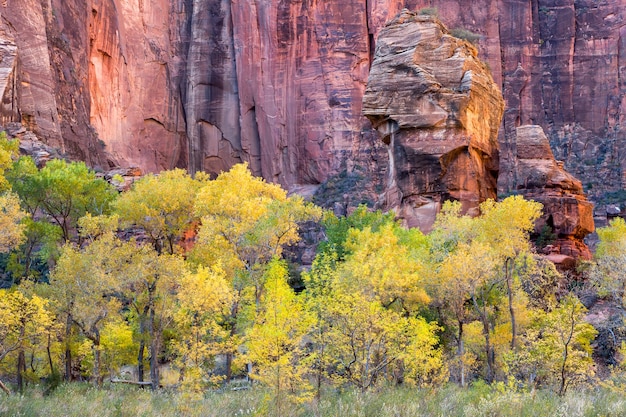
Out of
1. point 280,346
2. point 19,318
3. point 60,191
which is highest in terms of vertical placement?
point 60,191

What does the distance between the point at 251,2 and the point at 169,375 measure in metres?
Answer: 49.1

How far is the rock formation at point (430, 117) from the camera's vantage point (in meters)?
36.9

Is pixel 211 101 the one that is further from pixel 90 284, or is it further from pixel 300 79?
pixel 90 284

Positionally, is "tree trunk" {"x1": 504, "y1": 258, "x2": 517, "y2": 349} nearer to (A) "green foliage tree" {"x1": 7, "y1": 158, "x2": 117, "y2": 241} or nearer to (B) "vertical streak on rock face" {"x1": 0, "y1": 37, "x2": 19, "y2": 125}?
(A) "green foliage tree" {"x1": 7, "y1": 158, "x2": 117, "y2": 241}

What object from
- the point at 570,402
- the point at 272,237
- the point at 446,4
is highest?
the point at 446,4

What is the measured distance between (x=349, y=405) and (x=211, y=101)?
5389cm

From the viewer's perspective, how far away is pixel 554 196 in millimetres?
42688

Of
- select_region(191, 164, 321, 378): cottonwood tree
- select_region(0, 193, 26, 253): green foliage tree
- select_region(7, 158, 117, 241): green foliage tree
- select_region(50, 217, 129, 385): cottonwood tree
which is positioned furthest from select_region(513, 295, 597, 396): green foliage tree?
select_region(7, 158, 117, 241): green foliage tree

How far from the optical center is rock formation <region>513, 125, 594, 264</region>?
136ft

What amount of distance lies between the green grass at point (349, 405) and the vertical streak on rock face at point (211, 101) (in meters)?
48.8

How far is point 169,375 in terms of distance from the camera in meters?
24.1

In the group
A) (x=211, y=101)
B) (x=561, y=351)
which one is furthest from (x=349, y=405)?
(x=211, y=101)

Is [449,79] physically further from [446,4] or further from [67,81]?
[446,4]

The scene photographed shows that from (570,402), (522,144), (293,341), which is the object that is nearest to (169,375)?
(293,341)
